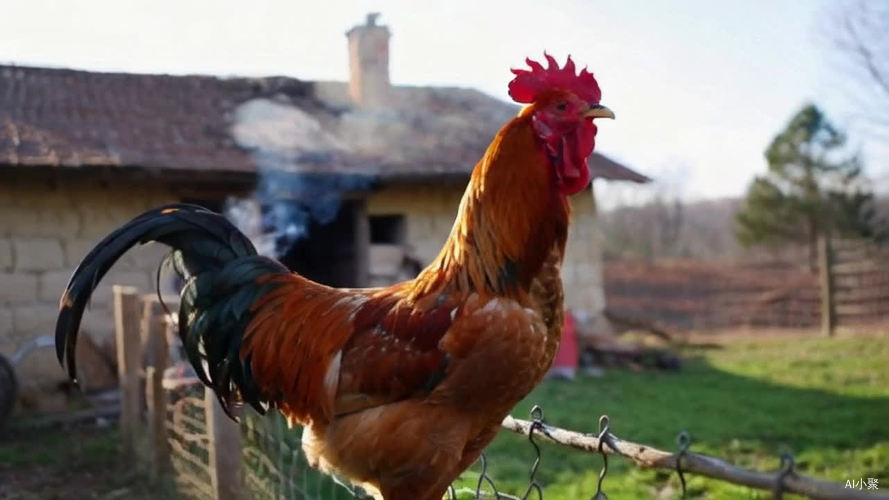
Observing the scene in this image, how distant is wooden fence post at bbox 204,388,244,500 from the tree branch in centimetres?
188

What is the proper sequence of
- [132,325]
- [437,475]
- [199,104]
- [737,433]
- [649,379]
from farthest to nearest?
[199,104] < [649,379] < [737,433] < [132,325] < [437,475]

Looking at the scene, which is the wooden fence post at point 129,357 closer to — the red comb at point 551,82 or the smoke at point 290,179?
the smoke at point 290,179

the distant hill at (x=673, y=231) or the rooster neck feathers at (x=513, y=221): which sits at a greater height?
the rooster neck feathers at (x=513, y=221)

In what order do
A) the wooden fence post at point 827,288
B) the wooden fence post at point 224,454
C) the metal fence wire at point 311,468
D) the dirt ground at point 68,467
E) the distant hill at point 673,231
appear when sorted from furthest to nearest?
the distant hill at point 673,231
the wooden fence post at point 827,288
the dirt ground at point 68,467
the wooden fence post at point 224,454
the metal fence wire at point 311,468

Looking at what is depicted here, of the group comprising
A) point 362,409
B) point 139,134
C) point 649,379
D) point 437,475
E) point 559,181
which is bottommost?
point 649,379

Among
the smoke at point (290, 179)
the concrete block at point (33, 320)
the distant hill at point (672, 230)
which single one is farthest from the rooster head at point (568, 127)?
the distant hill at point (672, 230)

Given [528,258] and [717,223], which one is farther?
[717,223]

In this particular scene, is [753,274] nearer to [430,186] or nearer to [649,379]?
[649,379]

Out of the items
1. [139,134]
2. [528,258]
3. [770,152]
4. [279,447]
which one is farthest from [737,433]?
[770,152]

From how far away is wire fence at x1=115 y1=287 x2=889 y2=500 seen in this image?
175 centimetres

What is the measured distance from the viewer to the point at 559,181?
2.69 m

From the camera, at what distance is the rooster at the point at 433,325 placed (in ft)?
8.41

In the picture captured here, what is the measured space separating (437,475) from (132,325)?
175 inches

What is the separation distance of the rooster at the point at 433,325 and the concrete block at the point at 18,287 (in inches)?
271
